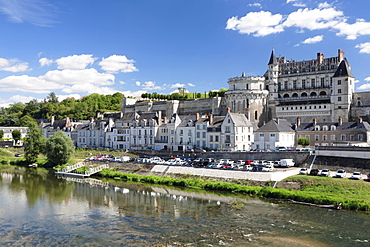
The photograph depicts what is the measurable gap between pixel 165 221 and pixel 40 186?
16.7 m

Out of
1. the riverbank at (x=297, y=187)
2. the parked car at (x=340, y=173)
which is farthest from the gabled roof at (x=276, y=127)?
the riverbank at (x=297, y=187)

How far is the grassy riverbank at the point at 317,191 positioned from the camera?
877 inches

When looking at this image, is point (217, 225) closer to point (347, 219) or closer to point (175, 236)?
point (175, 236)

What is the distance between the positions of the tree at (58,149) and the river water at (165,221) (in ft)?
44.5

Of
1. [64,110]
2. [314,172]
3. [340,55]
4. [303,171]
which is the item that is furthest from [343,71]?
[64,110]

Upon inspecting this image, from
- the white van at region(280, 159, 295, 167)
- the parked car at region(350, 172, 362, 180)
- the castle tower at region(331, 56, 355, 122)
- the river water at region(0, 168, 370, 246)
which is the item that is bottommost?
the river water at region(0, 168, 370, 246)

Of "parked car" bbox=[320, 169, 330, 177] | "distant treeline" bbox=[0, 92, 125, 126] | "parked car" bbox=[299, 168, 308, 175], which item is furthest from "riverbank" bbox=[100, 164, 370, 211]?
"distant treeline" bbox=[0, 92, 125, 126]

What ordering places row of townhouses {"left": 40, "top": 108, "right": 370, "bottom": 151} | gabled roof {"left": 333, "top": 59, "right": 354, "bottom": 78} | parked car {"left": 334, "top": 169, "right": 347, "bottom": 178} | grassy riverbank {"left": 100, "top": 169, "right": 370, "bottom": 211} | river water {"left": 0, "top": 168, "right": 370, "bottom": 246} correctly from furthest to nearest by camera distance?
1. gabled roof {"left": 333, "top": 59, "right": 354, "bottom": 78}
2. row of townhouses {"left": 40, "top": 108, "right": 370, "bottom": 151}
3. parked car {"left": 334, "top": 169, "right": 347, "bottom": 178}
4. grassy riverbank {"left": 100, "top": 169, "right": 370, "bottom": 211}
5. river water {"left": 0, "top": 168, "right": 370, "bottom": 246}

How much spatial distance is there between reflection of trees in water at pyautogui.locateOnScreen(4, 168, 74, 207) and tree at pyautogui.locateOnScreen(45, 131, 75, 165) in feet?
7.79

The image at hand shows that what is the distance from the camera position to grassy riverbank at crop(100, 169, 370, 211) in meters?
22.3

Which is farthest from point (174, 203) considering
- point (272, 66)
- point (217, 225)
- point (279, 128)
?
point (272, 66)

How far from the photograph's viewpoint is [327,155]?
30.3 metres

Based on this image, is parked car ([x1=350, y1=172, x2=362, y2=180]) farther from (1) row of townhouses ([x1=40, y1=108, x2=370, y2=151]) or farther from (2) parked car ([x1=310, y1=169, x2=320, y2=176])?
(1) row of townhouses ([x1=40, y1=108, x2=370, y2=151])

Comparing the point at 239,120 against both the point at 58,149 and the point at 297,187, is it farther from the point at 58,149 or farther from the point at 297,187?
the point at 58,149
